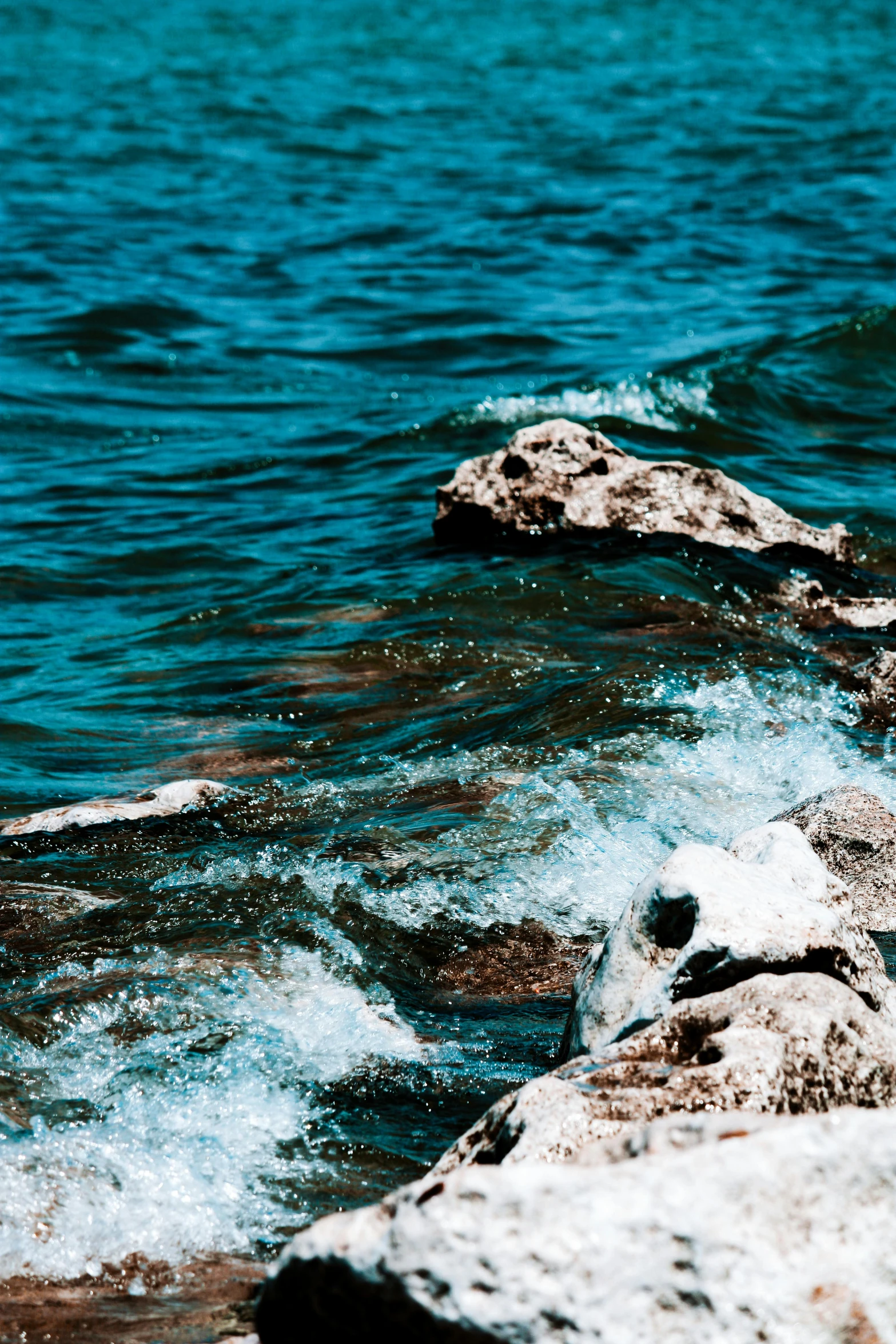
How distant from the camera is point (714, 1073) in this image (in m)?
2.47

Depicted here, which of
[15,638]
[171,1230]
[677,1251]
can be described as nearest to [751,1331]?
[677,1251]

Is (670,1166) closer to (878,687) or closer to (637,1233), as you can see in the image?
(637,1233)

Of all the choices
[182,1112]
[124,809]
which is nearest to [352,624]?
[124,809]

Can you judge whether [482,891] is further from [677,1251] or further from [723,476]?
[723,476]

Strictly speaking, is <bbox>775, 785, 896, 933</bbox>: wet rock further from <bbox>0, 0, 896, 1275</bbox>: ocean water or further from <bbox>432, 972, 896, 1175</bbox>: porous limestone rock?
<bbox>432, 972, 896, 1175</bbox>: porous limestone rock

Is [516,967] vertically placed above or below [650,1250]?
below

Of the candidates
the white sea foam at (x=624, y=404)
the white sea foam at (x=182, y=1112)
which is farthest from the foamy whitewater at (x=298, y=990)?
the white sea foam at (x=624, y=404)

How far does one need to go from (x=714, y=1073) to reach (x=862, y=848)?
6.48 feet

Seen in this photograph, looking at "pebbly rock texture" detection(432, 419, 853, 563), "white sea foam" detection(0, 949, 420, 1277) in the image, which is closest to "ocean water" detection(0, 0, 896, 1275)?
"white sea foam" detection(0, 949, 420, 1277)

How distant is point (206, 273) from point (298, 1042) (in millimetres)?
12503

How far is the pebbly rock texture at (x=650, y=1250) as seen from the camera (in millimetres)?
1914

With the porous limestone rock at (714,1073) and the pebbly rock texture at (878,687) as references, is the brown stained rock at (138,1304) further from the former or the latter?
the pebbly rock texture at (878,687)

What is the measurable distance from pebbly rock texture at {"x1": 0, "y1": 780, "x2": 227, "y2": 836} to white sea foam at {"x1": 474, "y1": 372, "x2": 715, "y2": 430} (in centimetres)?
568

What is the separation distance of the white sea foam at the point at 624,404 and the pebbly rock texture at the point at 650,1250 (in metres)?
8.26
